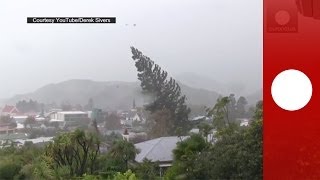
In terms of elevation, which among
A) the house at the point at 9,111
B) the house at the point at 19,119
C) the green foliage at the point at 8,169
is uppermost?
the house at the point at 9,111

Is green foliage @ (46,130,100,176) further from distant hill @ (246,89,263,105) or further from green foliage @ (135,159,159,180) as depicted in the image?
distant hill @ (246,89,263,105)

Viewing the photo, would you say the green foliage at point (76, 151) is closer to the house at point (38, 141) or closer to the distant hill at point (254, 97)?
the house at point (38, 141)

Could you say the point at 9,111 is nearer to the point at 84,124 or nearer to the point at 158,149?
the point at 84,124

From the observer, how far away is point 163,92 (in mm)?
1416

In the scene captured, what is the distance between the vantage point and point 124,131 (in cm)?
143

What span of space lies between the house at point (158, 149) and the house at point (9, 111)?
49cm

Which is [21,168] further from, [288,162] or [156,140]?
[288,162]

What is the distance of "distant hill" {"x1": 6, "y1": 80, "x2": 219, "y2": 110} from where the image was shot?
4.51 ft

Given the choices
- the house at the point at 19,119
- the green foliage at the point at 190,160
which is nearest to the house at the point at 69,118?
the house at the point at 19,119

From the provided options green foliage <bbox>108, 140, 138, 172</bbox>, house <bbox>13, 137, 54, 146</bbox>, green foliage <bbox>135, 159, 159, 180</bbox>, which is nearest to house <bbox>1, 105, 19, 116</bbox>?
house <bbox>13, 137, 54, 146</bbox>

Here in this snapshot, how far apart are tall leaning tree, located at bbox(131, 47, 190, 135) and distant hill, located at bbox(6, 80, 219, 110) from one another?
3 centimetres

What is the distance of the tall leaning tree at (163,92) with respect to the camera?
139cm

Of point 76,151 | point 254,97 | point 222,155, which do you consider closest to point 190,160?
point 222,155

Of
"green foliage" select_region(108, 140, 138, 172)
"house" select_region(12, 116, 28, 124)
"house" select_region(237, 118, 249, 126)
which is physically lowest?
"green foliage" select_region(108, 140, 138, 172)
